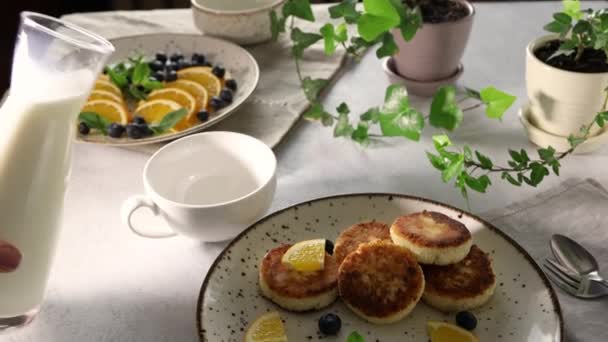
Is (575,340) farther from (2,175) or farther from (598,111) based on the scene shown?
(2,175)

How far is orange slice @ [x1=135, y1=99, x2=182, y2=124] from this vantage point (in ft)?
4.07

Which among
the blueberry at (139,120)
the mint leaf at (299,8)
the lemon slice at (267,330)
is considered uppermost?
the mint leaf at (299,8)

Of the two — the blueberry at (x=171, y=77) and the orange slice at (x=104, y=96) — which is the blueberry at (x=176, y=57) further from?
the orange slice at (x=104, y=96)

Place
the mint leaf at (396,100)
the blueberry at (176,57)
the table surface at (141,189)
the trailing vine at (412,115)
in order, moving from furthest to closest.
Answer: the blueberry at (176,57) → the mint leaf at (396,100) → the trailing vine at (412,115) → the table surface at (141,189)

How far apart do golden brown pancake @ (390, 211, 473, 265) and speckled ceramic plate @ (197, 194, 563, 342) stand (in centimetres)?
6

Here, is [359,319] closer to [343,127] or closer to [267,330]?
[267,330]

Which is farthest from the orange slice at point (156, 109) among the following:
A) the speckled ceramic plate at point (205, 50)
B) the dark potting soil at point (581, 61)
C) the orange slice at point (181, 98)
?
the dark potting soil at point (581, 61)

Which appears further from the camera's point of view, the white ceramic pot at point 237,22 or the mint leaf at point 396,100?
the white ceramic pot at point 237,22

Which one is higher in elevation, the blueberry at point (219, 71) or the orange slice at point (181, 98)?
the orange slice at point (181, 98)

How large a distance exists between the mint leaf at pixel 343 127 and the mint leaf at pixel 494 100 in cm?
23

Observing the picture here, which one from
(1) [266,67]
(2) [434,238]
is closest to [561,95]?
(2) [434,238]

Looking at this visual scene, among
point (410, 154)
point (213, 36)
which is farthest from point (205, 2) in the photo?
point (410, 154)

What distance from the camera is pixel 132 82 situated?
133 centimetres

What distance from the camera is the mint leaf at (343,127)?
120cm
